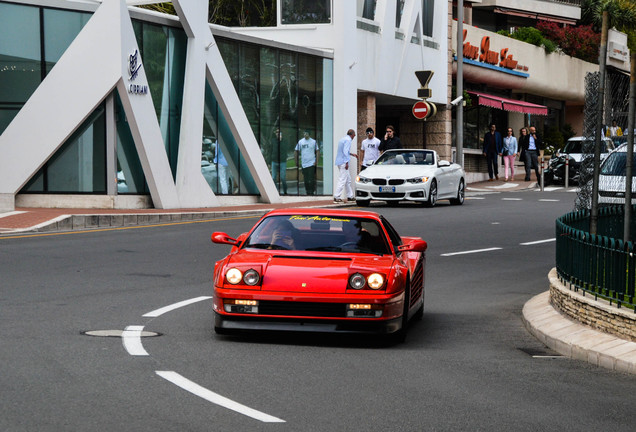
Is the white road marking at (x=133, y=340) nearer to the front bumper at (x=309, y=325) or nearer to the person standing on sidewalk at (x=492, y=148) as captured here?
the front bumper at (x=309, y=325)

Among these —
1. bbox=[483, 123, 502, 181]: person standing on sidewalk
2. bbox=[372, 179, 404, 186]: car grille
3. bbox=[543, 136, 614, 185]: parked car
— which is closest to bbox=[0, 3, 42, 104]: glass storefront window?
bbox=[372, 179, 404, 186]: car grille

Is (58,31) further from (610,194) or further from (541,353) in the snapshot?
(541,353)

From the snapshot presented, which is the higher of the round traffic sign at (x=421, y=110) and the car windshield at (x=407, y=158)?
the round traffic sign at (x=421, y=110)

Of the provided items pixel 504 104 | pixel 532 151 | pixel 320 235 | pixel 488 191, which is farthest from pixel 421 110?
pixel 320 235

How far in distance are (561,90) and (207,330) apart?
167 ft

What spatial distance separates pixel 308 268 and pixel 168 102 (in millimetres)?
19222

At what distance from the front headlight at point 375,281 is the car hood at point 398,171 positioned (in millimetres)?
18661

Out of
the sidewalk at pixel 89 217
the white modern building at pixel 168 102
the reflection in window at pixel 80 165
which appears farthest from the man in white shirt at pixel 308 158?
the reflection in window at pixel 80 165

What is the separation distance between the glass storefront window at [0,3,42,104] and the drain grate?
714 inches

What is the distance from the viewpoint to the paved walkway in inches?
354

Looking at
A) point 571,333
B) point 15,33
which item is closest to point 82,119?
point 15,33

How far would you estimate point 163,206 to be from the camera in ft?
87.4

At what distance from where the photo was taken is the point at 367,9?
38.3 meters

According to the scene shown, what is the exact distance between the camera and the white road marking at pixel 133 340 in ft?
29.1
